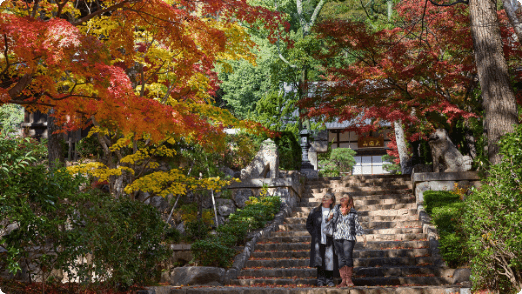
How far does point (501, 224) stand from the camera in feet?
18.2

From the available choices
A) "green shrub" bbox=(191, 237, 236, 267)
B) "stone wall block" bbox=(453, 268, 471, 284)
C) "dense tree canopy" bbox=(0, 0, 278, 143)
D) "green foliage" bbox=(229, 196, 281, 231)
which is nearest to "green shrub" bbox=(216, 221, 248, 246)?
"green foliage" bbox=(229, 196, 281, 231)

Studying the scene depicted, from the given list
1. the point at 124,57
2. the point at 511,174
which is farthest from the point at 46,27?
the point at 511,174

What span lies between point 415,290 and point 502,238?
6.26 ft

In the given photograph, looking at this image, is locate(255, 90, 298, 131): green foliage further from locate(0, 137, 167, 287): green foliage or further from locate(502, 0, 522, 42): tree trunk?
locate(0, 137, 167, 287): green foliage

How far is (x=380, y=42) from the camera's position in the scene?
11.4 metres

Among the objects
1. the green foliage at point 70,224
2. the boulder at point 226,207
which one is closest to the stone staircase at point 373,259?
the green foliage at point 70,224

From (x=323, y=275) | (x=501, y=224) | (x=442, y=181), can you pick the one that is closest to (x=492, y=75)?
(x=501, y=224)

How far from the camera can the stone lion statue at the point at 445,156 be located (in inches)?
513

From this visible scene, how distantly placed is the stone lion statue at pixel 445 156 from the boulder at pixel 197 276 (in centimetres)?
806

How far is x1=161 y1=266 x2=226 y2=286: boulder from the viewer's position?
333 inches

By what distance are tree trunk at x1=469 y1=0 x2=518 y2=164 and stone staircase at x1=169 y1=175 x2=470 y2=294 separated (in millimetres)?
2548

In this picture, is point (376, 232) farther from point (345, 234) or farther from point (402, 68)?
point (402, 68)

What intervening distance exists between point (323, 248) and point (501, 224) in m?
3.10

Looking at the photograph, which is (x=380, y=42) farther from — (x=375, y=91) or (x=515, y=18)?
(x=515, y=18)
